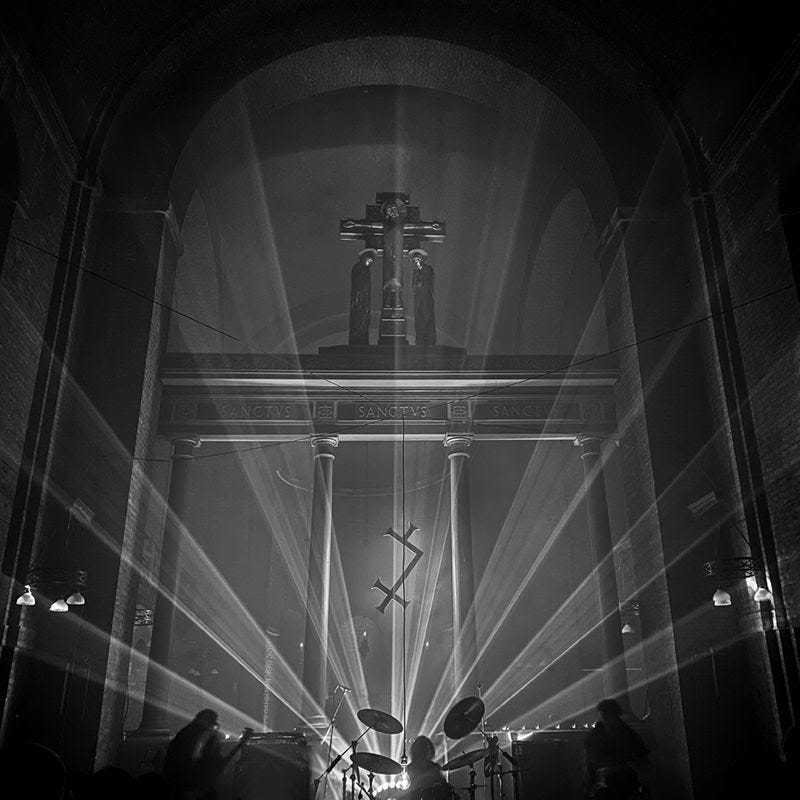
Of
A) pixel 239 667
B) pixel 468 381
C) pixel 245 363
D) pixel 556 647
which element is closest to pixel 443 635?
pixel 556 647

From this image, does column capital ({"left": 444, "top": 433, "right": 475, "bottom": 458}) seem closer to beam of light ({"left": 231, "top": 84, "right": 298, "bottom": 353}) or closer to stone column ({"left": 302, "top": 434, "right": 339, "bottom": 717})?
stone column ({"left": 302, "top": 434, "right": 339, "bottom": 717})

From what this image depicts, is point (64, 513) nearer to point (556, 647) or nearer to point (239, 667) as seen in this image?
point (239, 667)

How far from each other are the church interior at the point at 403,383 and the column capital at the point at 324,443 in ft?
0.17

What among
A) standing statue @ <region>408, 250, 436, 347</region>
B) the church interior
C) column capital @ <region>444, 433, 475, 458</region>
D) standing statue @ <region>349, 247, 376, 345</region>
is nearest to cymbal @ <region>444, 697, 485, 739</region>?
the church interior

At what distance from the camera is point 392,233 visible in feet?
40.3

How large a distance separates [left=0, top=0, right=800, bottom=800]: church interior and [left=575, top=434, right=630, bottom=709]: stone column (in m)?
0.05

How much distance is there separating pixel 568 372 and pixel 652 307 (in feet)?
5.02

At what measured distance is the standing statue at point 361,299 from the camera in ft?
39.2

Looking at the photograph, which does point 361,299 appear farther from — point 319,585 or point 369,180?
point 319,585

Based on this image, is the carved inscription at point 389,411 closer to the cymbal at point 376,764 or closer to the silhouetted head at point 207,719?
the silhouetted head at point 207,719

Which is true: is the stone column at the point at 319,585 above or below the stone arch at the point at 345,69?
below

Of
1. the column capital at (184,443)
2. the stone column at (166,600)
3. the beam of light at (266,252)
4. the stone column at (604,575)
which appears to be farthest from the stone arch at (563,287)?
the stone column at (166,600)

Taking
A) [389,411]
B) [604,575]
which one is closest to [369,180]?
[389,411]

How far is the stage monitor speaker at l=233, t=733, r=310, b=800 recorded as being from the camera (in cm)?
727
